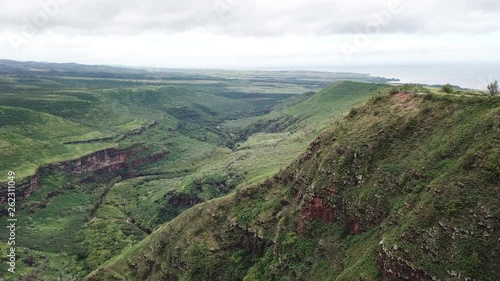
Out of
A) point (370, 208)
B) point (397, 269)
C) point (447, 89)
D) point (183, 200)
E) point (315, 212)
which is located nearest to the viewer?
point (397, 269)

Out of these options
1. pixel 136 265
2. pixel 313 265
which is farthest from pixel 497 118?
pixel 136 265

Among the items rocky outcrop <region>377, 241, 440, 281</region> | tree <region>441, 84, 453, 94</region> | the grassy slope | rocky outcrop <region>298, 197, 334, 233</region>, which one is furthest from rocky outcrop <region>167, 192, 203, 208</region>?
rocky outcrop <region>377, 241, 440, 281</region>

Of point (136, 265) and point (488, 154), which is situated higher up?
point (488, 154)

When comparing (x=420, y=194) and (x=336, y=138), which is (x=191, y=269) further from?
(x=420, y=194)

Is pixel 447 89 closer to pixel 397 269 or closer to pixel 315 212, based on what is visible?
pixel 315 212

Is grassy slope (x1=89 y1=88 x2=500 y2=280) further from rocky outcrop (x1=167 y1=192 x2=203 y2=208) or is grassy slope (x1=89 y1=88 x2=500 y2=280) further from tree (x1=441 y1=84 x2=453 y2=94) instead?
rocky outcrop (x1=167 y1=192 x2=203 y2=208)

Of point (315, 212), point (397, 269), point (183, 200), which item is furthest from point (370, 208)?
point (183, 200)

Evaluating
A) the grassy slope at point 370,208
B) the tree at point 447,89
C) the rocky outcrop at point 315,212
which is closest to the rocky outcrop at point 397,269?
the grassy slope at point 370,208

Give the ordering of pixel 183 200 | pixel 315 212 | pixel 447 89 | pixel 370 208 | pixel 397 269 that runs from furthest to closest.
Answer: pixel 183 200
pixel 447 89
pixel 315 212
pixel 370 208
pixel 397 269

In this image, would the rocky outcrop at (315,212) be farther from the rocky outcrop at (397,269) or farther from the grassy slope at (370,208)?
the rocky outcrop at (397,269)
